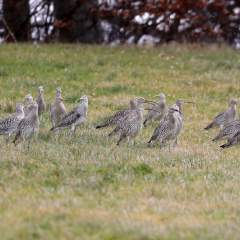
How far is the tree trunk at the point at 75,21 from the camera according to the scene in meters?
24.2

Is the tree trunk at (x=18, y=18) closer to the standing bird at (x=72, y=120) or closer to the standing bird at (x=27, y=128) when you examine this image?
the standing bird at (x=72, y=120)

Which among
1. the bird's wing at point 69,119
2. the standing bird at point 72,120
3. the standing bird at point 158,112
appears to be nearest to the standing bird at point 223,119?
the standing bird at point 158,112

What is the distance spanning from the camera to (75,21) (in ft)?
80.7

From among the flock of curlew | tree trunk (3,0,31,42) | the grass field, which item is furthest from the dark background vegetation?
the flock of curlew

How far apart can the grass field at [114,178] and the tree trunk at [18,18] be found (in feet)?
31.4

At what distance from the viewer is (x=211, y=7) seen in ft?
92.8

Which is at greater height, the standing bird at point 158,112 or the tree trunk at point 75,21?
the tree trunk at point 75,21

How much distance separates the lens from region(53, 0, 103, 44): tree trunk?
24.2 meters

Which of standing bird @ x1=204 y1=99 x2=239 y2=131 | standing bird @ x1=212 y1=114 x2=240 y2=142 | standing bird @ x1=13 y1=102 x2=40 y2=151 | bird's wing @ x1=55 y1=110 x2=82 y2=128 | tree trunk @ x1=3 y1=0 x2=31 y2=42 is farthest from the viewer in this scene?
tree trunk @ x1=3 y1=0 x2=31 y2=42

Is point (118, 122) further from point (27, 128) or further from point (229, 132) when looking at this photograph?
point (27, 128)

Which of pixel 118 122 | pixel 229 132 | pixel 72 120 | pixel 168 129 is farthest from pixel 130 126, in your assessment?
pixel 229 132

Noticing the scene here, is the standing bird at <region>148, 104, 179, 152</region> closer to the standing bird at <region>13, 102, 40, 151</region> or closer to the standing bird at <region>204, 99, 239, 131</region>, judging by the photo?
the standing bird at <region>204, 99, 239, 131</region>

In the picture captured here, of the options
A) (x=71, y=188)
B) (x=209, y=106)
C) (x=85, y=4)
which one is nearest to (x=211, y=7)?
(x=85, y=4)

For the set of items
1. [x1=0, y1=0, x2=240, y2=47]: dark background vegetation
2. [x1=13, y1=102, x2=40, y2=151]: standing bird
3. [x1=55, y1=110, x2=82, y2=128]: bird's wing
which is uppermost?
[x1=0, y1=0, x2=240, y2=47]: dark background vegetation
